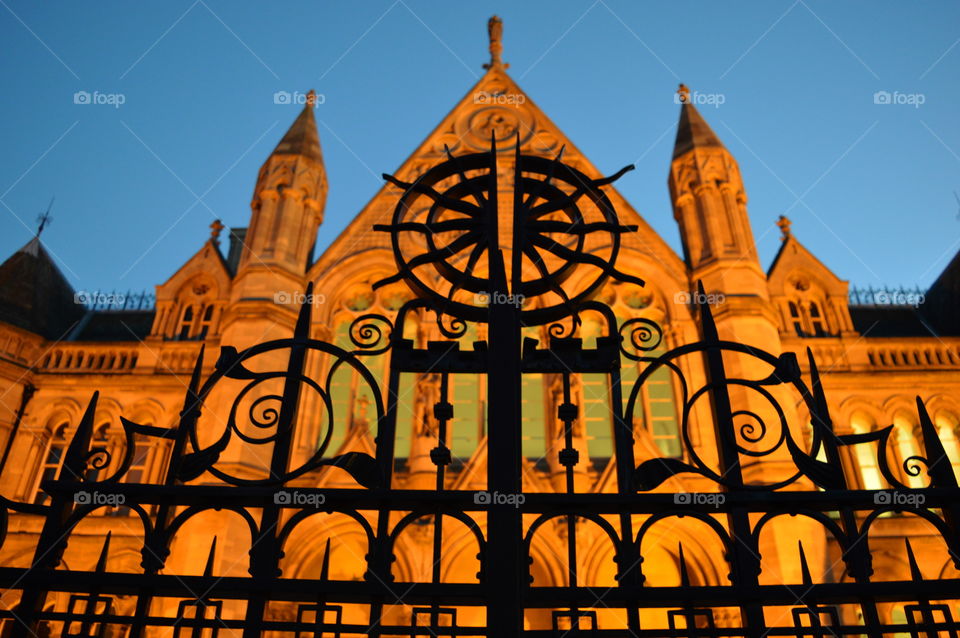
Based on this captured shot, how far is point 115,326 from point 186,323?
4.05 metres

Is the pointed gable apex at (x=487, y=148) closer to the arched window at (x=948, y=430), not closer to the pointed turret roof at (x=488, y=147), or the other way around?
the pointed turret roof at (x=488, y=147)

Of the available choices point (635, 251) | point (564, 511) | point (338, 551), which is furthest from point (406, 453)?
point (564, 511)

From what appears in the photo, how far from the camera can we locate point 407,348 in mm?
3678

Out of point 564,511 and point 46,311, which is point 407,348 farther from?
point 46,311

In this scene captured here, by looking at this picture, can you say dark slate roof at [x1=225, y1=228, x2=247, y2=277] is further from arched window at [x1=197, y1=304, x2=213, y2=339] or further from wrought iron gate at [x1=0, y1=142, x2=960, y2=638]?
wrought iron gate at [x1=0, y1=142, x2=960, y2=638]

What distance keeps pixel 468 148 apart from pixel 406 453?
8550 millimetres

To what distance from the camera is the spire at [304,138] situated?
680 inches
